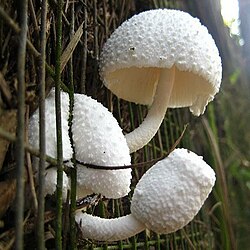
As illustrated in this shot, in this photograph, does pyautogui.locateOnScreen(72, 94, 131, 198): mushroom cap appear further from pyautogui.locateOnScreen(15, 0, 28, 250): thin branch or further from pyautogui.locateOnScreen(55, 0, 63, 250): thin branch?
pyautogui.locateOnScreen(15, 0, 28, 250): thin branch

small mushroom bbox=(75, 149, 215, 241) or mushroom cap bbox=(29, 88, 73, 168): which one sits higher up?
mushroom cap bbox=(29, 88, 73, 168)

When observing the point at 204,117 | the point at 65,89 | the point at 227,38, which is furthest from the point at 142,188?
the point at 227,38

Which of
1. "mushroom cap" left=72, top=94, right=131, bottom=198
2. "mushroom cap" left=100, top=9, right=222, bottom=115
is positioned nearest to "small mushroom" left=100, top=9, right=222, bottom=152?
"mushroom cap" left=100, top=9, right=222, bottom=115

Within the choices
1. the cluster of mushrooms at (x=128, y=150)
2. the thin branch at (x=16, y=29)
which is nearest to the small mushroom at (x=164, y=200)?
the cluster of mushrooms at (x=128, y=150)

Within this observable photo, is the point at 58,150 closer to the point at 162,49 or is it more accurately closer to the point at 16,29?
the point at 16,29

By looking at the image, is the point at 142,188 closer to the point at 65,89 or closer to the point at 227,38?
the point at 65,89

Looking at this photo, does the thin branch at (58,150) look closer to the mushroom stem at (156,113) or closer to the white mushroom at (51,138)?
the white mushroom at (51,138)
